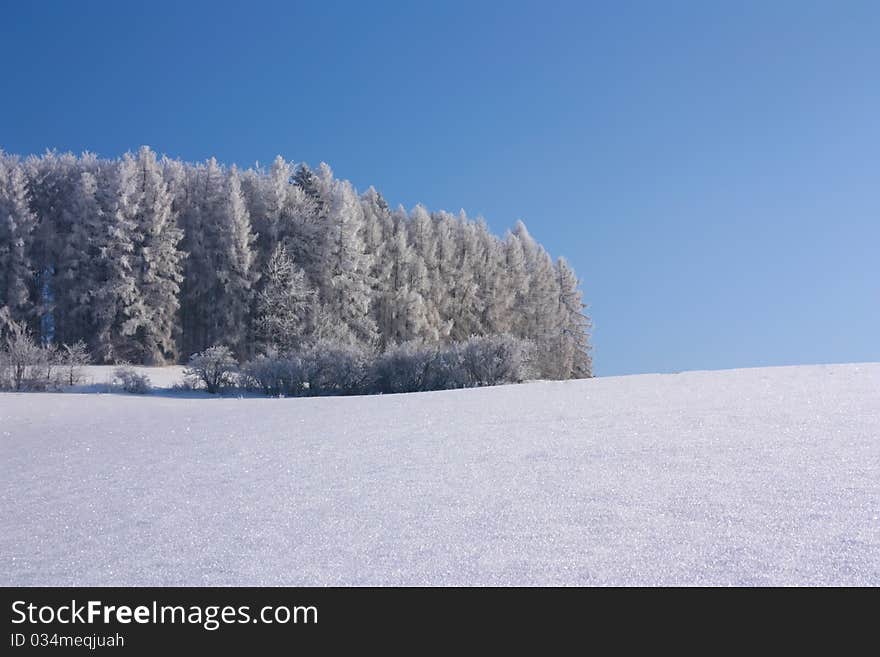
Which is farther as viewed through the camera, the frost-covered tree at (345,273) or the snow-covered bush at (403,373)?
the frost-covered tree at (345,273)

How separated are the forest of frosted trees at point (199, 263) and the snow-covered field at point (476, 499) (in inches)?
711

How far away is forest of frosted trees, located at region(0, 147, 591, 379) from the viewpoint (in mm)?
25875

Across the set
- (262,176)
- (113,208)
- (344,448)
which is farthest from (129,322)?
(344,448)

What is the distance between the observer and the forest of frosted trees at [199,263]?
2588 centimetres

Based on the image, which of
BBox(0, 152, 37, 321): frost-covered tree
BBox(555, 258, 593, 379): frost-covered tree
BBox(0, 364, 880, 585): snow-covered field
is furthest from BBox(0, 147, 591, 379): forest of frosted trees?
BBox(0, 364, 880, 585): snow-covered field

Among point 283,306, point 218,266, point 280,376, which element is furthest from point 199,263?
point 280,376

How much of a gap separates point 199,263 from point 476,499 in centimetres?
2940

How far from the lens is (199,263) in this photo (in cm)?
2970

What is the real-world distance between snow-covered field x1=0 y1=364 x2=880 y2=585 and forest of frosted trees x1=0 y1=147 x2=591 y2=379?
18.1 meters

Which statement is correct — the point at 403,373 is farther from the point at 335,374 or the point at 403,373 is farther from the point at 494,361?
the point at 494,361

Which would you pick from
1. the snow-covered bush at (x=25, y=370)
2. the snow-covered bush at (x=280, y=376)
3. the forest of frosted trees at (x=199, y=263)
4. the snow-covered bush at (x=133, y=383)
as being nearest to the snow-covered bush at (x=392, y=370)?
the snow-covered bush at (x=280, y=376)

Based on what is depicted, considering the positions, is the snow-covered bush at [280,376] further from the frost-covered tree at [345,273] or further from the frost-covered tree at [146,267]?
the frost-covered tree at [345,273]
